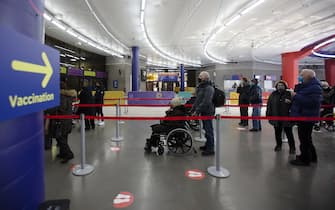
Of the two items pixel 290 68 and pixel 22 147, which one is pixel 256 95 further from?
pixel 290 68

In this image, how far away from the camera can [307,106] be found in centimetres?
316

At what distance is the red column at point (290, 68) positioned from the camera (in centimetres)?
1473

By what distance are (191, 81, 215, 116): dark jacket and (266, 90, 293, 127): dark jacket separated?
1.15m

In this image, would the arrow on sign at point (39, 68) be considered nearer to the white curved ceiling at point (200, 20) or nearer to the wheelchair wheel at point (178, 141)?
the wheelchair wheel at point (178, 141)

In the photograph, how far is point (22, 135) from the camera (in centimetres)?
159

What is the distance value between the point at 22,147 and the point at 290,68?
17.3m

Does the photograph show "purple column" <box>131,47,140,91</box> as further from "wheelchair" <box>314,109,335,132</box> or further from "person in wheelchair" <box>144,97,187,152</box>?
"wheelchair" <box>314,109,335,132</box>

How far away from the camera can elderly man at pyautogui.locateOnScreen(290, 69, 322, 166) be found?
10.2ft

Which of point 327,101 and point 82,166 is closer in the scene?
point 82,166

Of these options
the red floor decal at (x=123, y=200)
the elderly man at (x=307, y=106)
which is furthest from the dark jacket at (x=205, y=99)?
the red floor decal at (x=123, y=200)

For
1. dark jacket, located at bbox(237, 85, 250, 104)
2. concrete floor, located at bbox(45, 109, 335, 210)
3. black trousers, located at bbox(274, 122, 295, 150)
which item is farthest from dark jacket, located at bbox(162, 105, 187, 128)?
dark jacket, located at bbox(237, 85, 250, 104)

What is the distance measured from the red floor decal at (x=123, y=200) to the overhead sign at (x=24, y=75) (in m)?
1.23

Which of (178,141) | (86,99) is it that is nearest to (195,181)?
(178,141)

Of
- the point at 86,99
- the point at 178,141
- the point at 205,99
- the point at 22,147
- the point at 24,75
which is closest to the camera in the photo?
the point at 24,75
